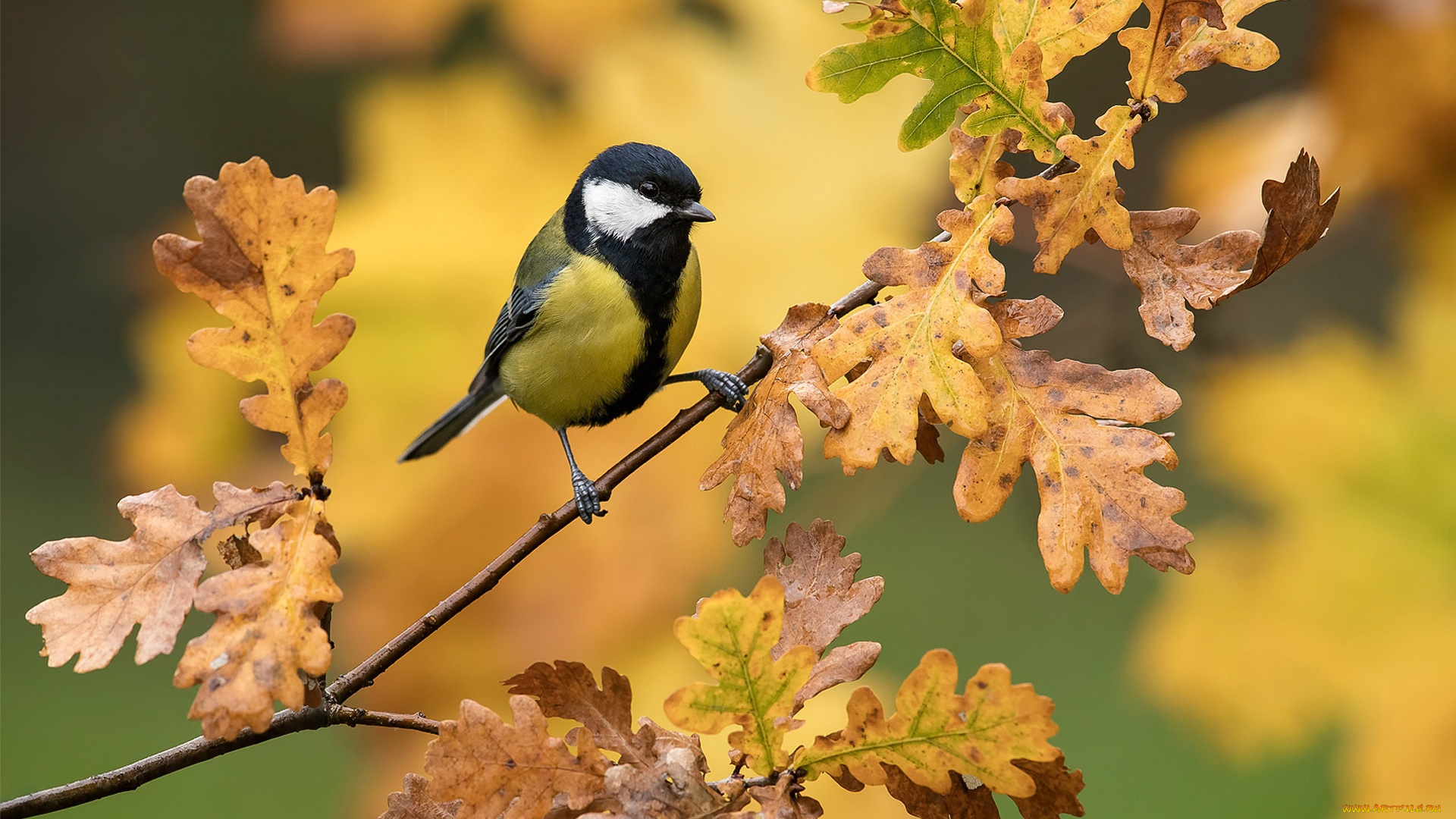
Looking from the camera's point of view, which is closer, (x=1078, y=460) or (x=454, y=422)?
(x=1078, y=460)

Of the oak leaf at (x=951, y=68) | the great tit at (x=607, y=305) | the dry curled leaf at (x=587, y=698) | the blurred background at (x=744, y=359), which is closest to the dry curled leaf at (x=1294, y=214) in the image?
the oak leaf at (x=951, y=68)

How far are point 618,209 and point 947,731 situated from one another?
1.37m

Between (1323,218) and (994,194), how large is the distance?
0.77 ft

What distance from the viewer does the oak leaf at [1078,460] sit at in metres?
0.82

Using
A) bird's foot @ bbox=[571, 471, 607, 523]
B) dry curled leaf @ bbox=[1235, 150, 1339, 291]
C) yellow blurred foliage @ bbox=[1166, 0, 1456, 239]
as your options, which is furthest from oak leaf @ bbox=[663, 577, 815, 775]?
yellow blurred foliage @ bbox=[1166, 0, 1456, 239]

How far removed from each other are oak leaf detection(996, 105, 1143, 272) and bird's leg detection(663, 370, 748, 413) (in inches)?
15.0

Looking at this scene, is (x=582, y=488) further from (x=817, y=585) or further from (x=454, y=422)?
(x=817, y=585)

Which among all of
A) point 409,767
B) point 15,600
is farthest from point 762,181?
point 15,600

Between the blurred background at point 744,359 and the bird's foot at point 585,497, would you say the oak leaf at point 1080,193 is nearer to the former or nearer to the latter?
the blurred background at point 744,359

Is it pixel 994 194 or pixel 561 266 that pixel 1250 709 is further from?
pixel 994 194

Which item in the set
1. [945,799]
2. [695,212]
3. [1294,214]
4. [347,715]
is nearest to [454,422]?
[695,212]

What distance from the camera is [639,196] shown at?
1968 millimetres

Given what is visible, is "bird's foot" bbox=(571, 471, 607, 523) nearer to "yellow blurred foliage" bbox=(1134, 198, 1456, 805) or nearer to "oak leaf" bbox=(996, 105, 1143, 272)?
"oak leaf" bbox=(996, 105, 1143, 272)

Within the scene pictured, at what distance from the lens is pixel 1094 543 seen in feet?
2.76
